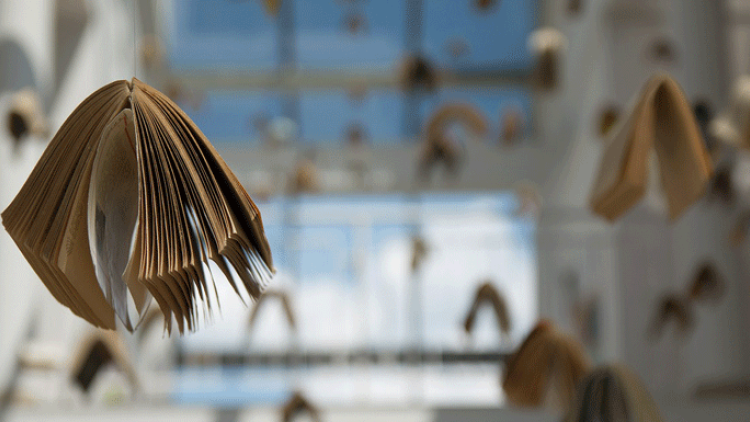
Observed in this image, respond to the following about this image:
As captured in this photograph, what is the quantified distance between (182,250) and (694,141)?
1.41 m

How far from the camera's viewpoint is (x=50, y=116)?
6371mm

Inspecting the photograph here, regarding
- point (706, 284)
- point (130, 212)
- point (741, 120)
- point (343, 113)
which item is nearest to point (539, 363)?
point (741, 120)

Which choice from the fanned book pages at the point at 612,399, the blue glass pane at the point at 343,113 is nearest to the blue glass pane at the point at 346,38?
the blue glass pane at the point at 343,113

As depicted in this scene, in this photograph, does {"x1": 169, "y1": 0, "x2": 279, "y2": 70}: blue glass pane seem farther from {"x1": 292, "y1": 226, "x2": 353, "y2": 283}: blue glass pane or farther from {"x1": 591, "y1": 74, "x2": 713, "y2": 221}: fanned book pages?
{"x1": 591, "y1": 74, "x2": 713, "y2": 221}: fanned book pages

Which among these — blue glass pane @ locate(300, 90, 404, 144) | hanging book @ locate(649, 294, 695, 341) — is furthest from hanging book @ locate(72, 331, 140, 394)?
blue glass pane @ locate(300, 90, 404, 144)

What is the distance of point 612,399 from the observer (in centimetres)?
190

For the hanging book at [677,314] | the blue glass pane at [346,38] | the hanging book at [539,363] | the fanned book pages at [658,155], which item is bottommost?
the hanging book at [539,363]

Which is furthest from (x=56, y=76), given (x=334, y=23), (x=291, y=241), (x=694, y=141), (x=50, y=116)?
(x=694, y=141)

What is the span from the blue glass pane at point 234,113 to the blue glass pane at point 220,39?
45 centimetres

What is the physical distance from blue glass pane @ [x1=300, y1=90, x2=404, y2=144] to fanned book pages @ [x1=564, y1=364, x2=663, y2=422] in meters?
9.24

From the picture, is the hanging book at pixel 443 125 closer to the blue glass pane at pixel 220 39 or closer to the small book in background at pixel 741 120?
the small book in background at pixel 741 120

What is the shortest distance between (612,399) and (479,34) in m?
9.73

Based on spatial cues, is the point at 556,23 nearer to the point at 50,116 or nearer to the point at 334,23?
the point at 334,23

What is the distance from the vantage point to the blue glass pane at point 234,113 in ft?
36.2
